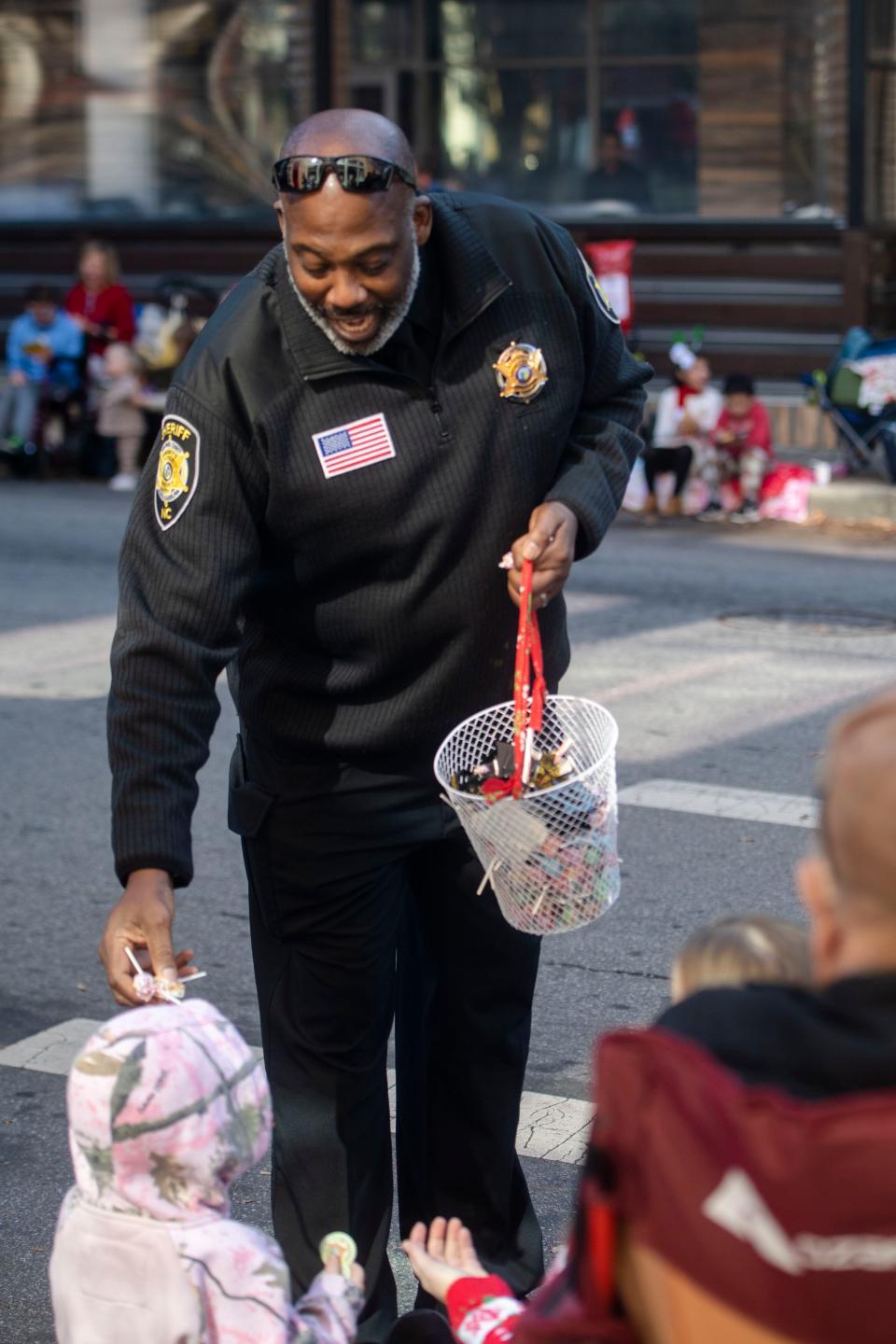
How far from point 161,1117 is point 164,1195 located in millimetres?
106

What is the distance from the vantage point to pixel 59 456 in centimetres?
1605

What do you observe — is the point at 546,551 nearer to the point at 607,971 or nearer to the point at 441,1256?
the point at 441,1256

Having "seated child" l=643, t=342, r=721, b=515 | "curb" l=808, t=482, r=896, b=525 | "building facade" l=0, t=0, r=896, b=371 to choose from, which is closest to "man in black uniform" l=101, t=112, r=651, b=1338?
"curb" l=808, t=482, r=896, b=525

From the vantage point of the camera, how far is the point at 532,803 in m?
3.16

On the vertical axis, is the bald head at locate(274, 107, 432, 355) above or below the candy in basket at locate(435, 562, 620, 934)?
above

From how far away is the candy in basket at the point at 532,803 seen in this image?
3.14 m

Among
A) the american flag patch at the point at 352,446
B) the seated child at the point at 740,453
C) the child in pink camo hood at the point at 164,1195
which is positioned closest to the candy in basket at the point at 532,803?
the american flag patch at the point at 352,446

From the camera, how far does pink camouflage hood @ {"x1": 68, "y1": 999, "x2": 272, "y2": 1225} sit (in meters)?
2.27

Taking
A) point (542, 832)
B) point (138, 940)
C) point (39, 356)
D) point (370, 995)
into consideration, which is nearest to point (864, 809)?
point (138, 940)

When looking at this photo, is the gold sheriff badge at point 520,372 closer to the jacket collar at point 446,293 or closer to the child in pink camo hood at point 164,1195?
the jacket collar at point 446,293

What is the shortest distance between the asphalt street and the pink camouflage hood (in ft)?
4.74

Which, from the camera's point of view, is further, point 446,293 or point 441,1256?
point 446,293

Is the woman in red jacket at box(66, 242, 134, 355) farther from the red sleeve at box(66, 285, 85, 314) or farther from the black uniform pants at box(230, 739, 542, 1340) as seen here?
the black uniform pants at box(230, 739, 542, 1340)

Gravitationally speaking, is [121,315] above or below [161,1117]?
above
